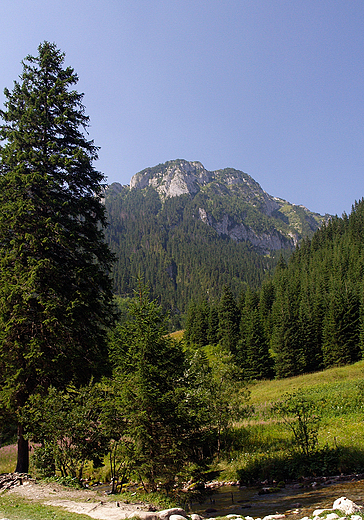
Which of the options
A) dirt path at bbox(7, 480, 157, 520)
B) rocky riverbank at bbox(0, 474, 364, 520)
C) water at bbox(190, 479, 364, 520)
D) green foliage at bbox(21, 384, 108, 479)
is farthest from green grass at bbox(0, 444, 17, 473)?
water at bbox(190, 479, 364, 520)

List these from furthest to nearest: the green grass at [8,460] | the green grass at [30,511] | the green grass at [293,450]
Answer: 1. the green grass at [8,460]
2. the green grass at [293,450]
3. the green grass at [30,511]

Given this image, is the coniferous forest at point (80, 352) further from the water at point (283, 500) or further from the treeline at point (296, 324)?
the treeline at point (296, 324)

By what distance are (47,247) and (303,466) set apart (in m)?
14.9

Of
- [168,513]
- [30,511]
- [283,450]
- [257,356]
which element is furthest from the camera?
[257,356]

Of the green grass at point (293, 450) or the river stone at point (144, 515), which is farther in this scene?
the green grass at point (293, 450)

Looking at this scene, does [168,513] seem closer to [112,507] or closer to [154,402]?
[112,507]

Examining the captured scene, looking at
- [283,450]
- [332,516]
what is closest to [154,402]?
[332,516]

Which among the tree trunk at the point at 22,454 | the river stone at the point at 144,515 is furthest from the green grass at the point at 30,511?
the tree trunk at the point at 22,454

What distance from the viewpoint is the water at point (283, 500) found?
9.64m

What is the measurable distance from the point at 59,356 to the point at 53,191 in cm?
795

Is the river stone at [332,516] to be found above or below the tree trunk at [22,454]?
above

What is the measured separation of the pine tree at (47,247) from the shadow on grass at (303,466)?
8645 mm

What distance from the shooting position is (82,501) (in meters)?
8.77

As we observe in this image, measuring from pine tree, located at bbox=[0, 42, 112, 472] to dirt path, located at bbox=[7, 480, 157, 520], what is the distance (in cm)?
353
